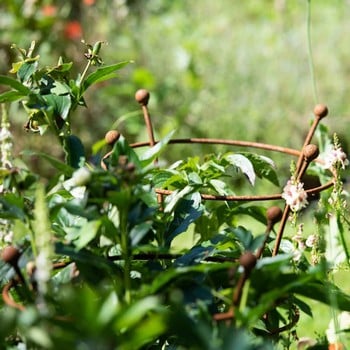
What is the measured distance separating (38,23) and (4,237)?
329 cm

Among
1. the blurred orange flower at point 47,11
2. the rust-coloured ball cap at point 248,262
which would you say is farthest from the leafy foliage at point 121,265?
the blurred orange flower at point 47,11

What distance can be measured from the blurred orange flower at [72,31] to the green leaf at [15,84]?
353 centimetres

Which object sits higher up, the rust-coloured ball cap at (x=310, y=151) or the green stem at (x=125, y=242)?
the rust-coloured ball cap at (x=310, y=151)

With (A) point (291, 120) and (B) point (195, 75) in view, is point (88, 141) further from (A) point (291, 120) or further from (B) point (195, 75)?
(A) point (291, 120)

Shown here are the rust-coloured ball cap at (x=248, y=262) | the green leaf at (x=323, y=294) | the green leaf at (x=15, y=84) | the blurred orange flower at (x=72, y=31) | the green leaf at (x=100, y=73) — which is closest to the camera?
the rust-coloured ball cap at (x=248, y=262)

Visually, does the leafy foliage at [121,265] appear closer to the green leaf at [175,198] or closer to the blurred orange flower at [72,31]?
the green leaf at [175,198]

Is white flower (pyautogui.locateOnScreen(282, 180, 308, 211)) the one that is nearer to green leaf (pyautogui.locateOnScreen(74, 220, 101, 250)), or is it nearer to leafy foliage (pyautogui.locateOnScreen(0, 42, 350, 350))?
leafy foliage (pyautogui.locateOnScreen(0, 42, 350, 350))

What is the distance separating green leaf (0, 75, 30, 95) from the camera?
3.70ft

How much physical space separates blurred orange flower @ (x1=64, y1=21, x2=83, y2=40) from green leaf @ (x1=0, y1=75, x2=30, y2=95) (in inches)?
139

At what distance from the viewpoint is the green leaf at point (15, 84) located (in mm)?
1128

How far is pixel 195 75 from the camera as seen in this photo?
5.23 metres

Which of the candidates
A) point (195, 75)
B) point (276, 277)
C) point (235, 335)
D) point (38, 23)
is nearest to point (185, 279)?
point (276, 277)

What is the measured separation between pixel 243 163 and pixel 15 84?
1.41 feet

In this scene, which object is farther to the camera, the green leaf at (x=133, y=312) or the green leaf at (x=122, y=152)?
the green leaf at (x=122, y=152)
